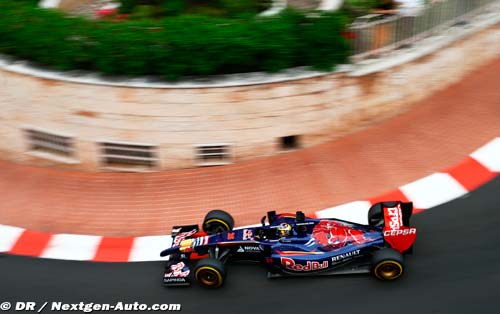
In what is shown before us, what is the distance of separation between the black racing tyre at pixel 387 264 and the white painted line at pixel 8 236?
5185 mm

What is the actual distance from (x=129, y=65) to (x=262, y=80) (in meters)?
2.10

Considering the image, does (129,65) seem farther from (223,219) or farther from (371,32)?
(371,32)

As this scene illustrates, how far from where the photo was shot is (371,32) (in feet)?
33.9

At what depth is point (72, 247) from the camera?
8.78m

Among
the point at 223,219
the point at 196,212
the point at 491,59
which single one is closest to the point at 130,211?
the point at 196,212

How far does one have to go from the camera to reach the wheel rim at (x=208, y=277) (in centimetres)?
776

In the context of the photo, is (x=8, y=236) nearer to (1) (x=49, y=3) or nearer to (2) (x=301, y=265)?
(2) (x=301, y=265)

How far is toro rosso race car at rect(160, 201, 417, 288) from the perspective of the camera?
7.80m

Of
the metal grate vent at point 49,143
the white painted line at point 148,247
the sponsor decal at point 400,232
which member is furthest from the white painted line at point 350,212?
the metal grate vent at point 49,143

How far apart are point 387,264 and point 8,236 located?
550 centimetres

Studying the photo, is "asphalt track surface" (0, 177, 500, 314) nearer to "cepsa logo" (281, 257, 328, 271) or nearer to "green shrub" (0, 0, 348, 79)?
"cepsa logo" (281, 257, 328, 271)

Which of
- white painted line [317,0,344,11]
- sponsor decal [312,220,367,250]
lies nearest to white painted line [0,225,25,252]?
sponsor decal [312,220,367,250]

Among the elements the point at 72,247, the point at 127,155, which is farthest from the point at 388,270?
the point at 127,155

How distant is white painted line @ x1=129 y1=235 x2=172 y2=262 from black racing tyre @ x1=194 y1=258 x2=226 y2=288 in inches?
33.7
